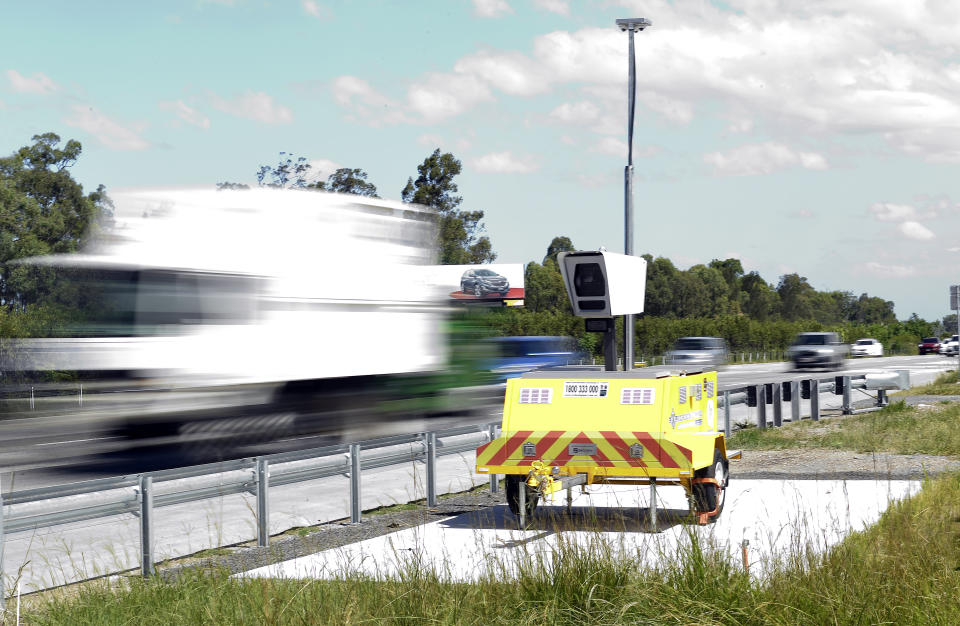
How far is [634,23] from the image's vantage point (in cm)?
2344

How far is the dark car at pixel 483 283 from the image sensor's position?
25.1m

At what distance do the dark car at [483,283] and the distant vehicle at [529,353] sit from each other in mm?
1462

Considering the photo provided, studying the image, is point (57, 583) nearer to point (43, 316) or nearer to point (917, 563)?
point (917, 563)

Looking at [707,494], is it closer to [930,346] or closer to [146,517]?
[146,517]

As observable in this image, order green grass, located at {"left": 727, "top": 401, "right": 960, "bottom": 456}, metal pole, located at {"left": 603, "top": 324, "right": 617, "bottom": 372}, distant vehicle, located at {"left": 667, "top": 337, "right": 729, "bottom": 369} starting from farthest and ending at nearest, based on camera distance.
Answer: distant vehicle, located at {"left": 667, "top": 337, "right": 729, "bottom": 369}, green grass, located at {"left": 727, "top": 401, "right": 960, "bottom": 456}, metal pole, located at {"left": 603, "top": 324, "right": 617, "bottom": 372}

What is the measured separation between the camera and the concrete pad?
293 inches

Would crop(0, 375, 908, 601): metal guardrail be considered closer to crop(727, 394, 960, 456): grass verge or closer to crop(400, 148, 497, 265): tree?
crop(727, 394, 960, 456): grass verge

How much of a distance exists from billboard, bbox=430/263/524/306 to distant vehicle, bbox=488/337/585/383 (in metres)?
1.28

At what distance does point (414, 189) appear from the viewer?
6094 centimetres

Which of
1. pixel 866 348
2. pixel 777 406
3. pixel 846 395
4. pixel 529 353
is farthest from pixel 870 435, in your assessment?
pixel 866 348

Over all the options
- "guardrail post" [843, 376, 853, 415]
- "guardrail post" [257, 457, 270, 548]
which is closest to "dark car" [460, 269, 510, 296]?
"guardrail post" [843, 376, 853, 415]

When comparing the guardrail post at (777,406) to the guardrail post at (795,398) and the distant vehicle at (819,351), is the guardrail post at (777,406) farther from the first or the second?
the distant vehicle at (819,351)

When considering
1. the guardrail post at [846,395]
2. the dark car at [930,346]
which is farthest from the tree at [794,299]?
the guardrail post at [846,395]

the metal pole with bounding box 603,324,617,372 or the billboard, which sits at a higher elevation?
the billboard
